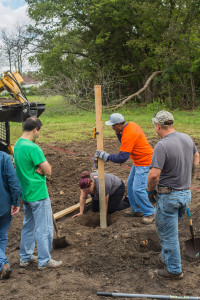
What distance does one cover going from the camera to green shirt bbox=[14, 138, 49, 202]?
3971 mm

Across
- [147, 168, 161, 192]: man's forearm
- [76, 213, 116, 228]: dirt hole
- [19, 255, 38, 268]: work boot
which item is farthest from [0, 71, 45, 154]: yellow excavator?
[147, 168, 161, 192]: man's forearm

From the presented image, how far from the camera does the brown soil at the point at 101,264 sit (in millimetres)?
3697

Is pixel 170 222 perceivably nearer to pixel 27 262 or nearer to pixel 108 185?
pixel 27 262

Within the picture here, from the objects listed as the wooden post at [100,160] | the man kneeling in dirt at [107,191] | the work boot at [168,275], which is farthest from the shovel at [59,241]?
the work boot at [168,275]

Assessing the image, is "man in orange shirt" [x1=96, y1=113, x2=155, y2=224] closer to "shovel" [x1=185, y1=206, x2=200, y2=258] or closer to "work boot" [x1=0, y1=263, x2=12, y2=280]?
"shovel" [x1=185, y1=206, x2=200, y2=258]

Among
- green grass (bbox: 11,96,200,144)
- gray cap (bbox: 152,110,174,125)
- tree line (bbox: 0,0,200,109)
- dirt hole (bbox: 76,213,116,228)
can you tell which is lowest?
dirt hole (bbox: 76,213,116,228)

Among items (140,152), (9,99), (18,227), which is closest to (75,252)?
(18,227)

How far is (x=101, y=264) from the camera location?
4.36 metres

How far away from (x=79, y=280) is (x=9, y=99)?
16.6 ft

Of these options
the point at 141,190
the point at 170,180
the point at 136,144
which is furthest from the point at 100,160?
the point at 170,180

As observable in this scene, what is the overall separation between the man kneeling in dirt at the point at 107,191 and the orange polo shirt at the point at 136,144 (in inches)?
25.0

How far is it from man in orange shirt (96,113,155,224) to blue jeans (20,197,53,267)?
1.45m

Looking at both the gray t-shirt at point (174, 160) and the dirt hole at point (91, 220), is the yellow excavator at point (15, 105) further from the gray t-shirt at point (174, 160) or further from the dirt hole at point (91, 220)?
the gray t-shirt at point (174, 160)

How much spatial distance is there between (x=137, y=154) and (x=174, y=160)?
198 cm
